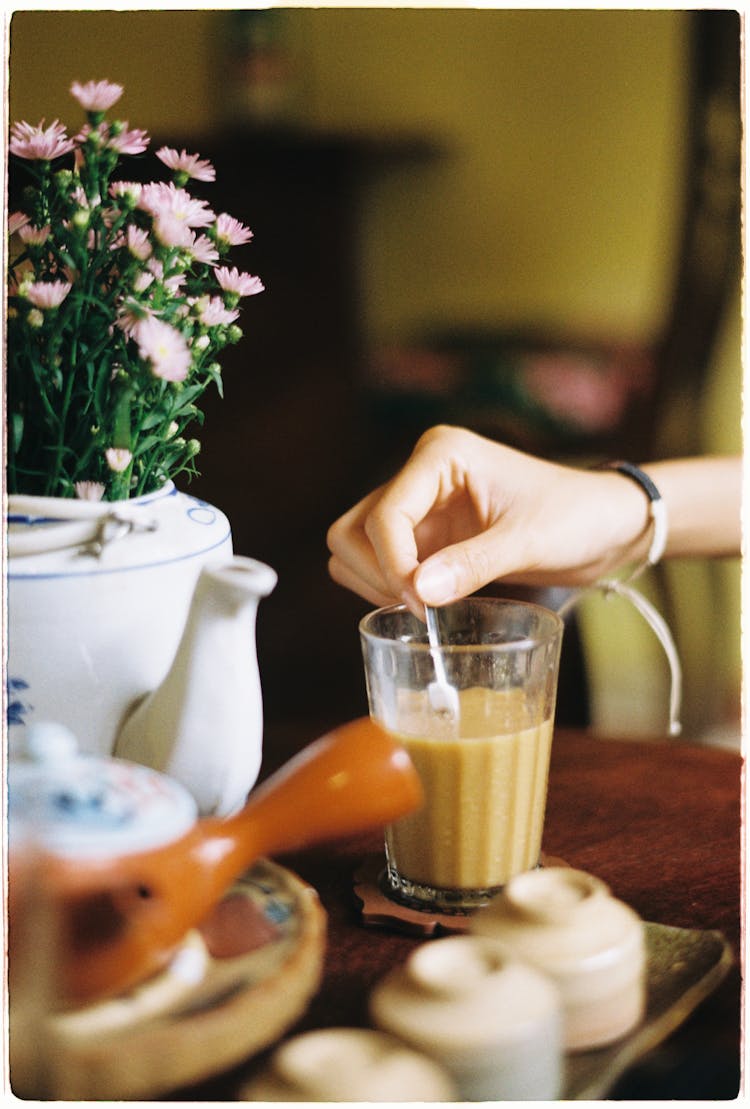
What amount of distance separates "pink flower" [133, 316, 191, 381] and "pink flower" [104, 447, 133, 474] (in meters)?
0.04

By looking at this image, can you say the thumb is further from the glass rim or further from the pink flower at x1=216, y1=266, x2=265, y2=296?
the pink flower at x1=216, y1=266, x2=265, y2=296

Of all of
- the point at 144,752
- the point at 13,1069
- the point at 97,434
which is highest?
the point at 97,434

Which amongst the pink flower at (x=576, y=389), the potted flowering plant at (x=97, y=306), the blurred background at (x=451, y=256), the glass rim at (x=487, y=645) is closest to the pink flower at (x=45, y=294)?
the potted flowering plant at (x=97, y=306)

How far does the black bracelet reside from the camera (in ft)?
2.85

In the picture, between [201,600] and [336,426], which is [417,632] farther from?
[336,426]

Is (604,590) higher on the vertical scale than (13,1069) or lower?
higher

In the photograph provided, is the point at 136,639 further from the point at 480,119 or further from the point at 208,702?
the point at 480,119

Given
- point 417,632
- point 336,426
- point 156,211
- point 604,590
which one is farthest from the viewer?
point 336,426

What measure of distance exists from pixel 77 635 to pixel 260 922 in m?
0.16

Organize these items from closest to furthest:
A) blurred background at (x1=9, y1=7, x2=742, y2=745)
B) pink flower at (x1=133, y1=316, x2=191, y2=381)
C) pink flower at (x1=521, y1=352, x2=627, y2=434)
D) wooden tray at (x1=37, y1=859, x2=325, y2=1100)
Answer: wooden tray at (x1=37, y1=859, x2=325, y2=1100) → pink flower at (x1=133, y1=316, x2=191, y2=381) → blurred background at (x1=9, y1=7, x2=742, y2=745) → pink flower at (x1=521, y1=352, x2=627, y2=434)

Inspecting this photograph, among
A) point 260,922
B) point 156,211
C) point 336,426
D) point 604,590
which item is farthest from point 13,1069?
point 336,426

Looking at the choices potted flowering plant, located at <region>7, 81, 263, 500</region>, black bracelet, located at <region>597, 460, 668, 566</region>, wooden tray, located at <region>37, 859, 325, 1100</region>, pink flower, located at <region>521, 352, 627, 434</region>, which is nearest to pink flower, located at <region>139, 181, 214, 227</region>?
potted flowering plant, located at <region>7, 81, 263, 500</region>

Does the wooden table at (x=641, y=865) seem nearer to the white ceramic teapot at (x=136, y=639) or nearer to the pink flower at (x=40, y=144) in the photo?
the white ceramic teapot at (x=136, y=639)

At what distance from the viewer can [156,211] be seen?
0.52 metres
